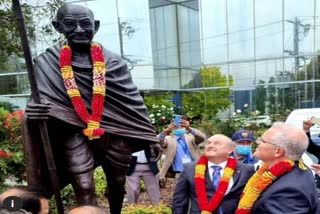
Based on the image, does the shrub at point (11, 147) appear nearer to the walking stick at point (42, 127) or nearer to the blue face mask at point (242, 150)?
the blue face mask at point (242, 150)

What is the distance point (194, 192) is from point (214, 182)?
0.48ft

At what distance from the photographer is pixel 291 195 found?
2.54 meters

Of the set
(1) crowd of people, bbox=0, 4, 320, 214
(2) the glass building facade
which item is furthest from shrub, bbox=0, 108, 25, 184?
(2) the glass building facade

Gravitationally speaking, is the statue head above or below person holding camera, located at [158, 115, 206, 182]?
above

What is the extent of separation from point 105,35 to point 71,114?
57.3 feet

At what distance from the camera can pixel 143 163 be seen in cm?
661

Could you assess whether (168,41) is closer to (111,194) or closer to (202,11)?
(202,11)

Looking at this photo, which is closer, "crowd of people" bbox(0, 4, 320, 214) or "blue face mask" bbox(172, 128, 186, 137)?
"crowd of people" bbox(0, 4, 320, 214)

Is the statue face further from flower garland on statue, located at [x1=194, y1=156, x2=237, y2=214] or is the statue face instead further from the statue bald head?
flower garland on statue, located at [x1=194, y1=156, x2=237, y2=214]

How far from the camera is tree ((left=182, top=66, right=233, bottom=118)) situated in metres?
20.2

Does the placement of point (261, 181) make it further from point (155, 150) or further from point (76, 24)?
point (76, 24)

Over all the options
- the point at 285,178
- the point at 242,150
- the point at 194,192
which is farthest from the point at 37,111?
the point at 242,150

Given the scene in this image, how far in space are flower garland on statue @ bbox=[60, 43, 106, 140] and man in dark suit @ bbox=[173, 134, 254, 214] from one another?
0.67m

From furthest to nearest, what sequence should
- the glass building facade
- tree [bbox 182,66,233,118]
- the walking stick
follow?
1. tree [bbox 182,66,233,118]
2. the glass building facade
3. the walking stick
